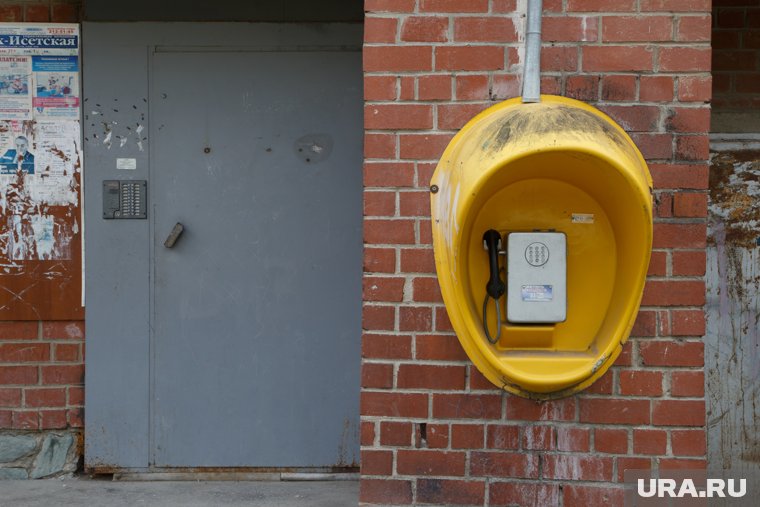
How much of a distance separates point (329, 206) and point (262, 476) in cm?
133

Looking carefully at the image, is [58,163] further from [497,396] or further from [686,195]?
[686,195]

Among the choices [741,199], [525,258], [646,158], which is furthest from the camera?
[741,199]

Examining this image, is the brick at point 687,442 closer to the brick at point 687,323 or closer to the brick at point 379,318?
the brick at point 687,323

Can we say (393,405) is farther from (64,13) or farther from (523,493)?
(64,13)

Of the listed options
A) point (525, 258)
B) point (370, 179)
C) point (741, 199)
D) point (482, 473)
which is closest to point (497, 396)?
point (482, 473)

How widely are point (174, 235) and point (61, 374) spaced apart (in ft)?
2.84

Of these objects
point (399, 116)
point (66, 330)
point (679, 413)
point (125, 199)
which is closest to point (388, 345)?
point (399, 116)

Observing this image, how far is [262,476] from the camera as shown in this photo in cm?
414

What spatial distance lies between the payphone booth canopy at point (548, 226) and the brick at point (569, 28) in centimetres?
21

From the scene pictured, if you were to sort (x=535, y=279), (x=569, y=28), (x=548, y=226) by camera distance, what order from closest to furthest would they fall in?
(x=535, y=279) < (x=548, y=226) < (x=569, y=28)

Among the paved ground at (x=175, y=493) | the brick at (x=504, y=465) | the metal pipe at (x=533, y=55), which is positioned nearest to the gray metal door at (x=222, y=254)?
the paved ground at (x=175, y=493)

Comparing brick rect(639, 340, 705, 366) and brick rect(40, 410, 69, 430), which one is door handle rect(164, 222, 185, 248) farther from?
brick rect(639, 340, 705, 366)

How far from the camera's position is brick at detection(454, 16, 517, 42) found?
2.89 meters

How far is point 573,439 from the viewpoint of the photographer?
292 centimetres
